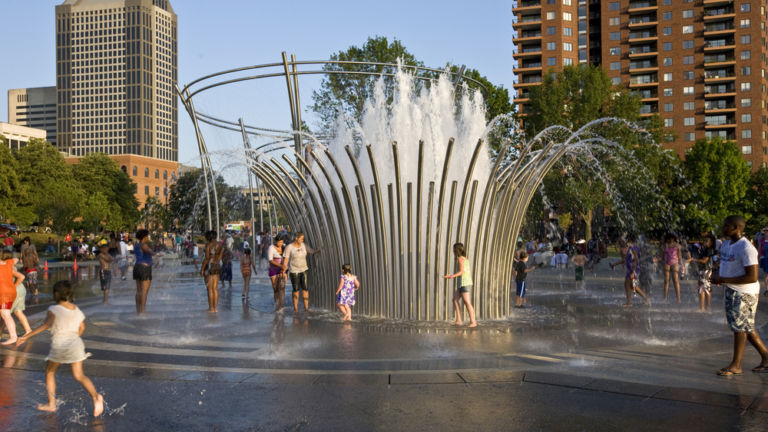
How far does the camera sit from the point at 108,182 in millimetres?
69688

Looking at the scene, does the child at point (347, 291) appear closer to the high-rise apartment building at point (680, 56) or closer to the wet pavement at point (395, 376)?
the wet pavement at point (395, 376)

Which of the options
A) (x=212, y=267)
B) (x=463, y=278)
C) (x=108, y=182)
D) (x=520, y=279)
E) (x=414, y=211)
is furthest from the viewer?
(x=108, y=182)

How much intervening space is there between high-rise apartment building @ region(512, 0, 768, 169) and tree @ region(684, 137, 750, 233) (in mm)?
17301

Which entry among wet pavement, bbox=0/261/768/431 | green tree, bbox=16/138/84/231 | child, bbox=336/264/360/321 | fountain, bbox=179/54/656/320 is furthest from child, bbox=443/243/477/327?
green tree, bbox=16/138/84/231

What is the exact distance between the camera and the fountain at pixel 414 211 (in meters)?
9.67

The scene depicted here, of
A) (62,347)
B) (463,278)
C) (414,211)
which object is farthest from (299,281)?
(62,347)

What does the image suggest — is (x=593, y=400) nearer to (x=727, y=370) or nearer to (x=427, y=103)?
(x=727, y=370)

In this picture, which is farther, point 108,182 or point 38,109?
point 38,109

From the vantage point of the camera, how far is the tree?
167 feet

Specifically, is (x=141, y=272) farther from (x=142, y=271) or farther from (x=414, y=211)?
(x=414, y=211)

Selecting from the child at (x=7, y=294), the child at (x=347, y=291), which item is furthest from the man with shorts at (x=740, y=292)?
the child at (x=7, y=294)

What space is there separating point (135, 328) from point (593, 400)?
638 centimetres

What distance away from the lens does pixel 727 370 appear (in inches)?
230

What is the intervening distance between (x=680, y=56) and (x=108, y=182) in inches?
2418
